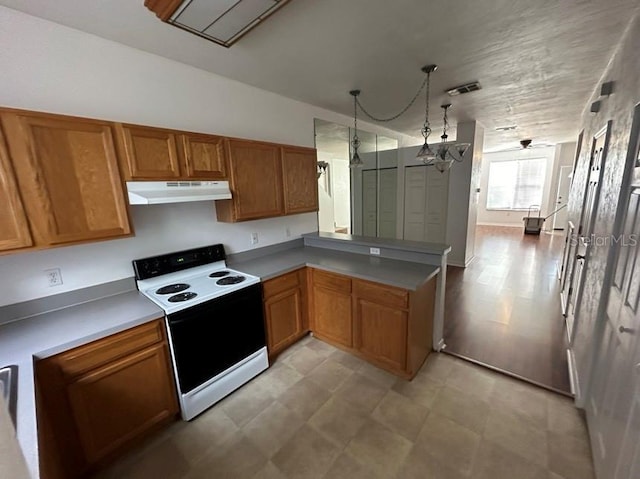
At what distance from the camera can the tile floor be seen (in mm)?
1594

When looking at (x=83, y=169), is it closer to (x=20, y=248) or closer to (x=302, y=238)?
(x=20, y=248)

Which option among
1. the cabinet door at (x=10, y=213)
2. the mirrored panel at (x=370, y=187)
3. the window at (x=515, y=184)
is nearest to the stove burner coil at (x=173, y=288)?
the cabinet door at (x=10, y=213)

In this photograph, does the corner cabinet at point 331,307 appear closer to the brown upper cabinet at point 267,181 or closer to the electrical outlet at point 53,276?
the brown upper cabinet at point 267,181

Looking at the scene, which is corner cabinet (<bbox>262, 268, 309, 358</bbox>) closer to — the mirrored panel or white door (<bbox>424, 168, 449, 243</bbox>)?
the mirrored panel

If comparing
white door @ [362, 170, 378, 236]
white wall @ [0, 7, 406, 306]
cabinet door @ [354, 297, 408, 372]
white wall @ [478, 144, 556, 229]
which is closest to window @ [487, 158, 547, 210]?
white wall @ [478, 144, 556, 229]

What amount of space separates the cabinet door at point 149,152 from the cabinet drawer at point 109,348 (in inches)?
39.0

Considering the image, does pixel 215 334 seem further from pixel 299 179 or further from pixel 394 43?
pixel 394 43

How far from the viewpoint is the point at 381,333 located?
2307mm

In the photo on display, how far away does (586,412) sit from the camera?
182 cm

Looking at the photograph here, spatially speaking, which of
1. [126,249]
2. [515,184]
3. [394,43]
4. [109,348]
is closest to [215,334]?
[109,348]

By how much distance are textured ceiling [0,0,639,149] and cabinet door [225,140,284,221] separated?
67 centimetres

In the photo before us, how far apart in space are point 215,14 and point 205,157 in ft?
3.03

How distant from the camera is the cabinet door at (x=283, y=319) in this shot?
2451 mm

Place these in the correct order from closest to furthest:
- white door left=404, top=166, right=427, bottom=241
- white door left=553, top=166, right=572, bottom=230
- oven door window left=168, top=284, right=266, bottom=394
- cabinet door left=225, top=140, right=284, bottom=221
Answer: oven door window left=168, top=284, right=266, bottom=394
cabinet door left=225, top=140, right=284, bottom=221
white door left=404, top=166, right=427, bottom=241
white door left=553, top=166, right=572, bottom=230
